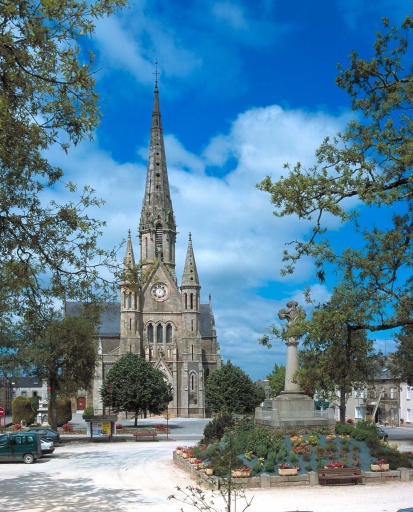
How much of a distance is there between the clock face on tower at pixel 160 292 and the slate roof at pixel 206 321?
8803mm

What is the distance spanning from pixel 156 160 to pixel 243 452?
207ft

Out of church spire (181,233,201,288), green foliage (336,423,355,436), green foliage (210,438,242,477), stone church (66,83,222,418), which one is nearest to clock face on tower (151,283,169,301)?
stone church (66,83,222,418)

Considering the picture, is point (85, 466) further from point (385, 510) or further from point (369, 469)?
point (385, 510)

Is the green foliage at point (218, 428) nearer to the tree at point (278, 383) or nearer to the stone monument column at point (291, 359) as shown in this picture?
the stone monument column at point (291, 359)

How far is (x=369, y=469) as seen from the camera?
63.0 ft

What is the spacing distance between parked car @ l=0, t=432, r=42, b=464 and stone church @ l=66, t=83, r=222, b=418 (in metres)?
39.1

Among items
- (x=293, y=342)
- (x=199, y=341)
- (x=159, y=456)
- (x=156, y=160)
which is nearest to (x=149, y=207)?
(x=156, y=160)

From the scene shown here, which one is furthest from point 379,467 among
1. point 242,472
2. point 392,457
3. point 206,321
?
point 206,321

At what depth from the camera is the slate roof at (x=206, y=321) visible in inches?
3084

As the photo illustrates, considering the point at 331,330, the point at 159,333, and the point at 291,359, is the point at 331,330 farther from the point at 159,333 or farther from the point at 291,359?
the point at 159,333

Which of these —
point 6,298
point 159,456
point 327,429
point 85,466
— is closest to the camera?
point 6,298

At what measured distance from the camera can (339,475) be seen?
1798 cm

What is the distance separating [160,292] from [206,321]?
11.9m

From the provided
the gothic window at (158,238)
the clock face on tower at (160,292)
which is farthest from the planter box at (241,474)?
the gothic window at (158,238)
